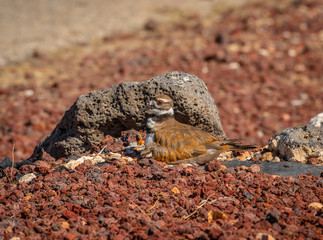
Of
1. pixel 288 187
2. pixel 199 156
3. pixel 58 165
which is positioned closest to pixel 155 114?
pixel 199 156

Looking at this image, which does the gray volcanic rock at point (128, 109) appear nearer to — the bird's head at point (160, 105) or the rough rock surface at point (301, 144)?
the bird's head at point (160, 105)

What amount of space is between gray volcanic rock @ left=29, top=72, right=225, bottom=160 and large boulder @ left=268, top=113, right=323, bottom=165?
946 mm

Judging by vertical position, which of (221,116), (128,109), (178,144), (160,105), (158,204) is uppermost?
(160,105)

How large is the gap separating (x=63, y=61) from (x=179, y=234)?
437 inches

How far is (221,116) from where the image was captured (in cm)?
1072

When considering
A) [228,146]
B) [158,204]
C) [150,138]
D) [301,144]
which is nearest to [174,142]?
[150,138]

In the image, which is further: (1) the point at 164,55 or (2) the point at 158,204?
(1) the point at 164,55

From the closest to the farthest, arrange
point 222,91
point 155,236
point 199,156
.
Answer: point 155,236, point 199,156, point 222,91

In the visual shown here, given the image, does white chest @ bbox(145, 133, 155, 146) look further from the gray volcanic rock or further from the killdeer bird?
the gray volcanic rock

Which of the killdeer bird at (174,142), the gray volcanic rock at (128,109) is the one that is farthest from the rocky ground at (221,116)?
the gray volcanic rock at (128,109)

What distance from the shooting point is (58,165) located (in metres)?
5.30

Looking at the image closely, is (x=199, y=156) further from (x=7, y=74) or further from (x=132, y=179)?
(x=7, y=74)

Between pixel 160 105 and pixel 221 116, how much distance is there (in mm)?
5809

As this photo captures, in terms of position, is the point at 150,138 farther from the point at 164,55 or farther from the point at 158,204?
the point at 164,55
